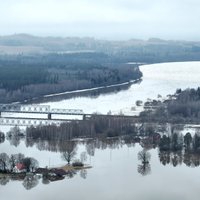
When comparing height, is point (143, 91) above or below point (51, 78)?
below

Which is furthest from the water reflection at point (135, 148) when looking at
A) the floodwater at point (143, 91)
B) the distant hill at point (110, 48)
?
the distant hill at point (110, 48)

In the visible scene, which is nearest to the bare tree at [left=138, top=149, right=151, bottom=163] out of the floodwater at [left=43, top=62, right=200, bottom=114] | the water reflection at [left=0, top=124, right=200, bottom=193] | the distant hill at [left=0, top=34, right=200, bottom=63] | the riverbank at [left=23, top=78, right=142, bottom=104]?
the water reflection at [left=0, top=124, right=200, bottom=193]

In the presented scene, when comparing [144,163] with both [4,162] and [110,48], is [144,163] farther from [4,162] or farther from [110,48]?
[110,48]

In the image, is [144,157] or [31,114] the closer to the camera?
[144,157]

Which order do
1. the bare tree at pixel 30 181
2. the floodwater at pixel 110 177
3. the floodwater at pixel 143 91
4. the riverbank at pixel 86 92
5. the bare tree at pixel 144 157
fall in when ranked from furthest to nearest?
the riverbank at pixel 86 92
the floodwater at pixel 143 91
the bare tree at pixel 144 157
the bare tree at pixel 30 181
the floodwater at pixel 110 177

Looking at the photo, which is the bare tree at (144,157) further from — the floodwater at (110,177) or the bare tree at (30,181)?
the bare tree at (30,181)

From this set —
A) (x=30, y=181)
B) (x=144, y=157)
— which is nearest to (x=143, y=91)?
(x=144, y=157)

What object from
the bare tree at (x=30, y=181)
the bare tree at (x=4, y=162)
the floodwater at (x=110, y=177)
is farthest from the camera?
the bare tree at (x=4, y=162)

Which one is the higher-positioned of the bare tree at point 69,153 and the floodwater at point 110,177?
the bare tree at point 69,153

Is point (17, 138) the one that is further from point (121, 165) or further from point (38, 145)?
point (121, 165)

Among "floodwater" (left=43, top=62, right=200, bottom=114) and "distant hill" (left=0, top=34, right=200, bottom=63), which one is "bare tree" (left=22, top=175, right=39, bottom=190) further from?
"distant hill" (left=0, top=34, right=200, bottom=63)

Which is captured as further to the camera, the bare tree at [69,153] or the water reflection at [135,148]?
the bare tree at [69,153]

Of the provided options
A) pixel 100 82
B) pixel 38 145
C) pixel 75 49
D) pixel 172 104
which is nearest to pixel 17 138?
pixel 38 145

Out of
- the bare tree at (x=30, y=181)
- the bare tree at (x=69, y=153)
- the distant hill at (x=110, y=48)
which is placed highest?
the distant hill at (x=110, y=48)
